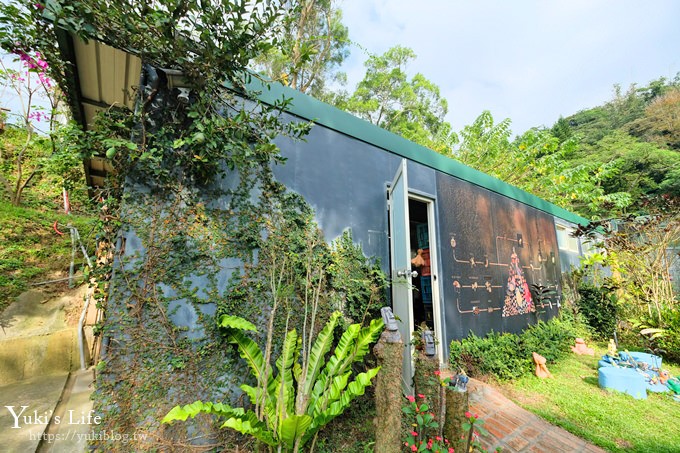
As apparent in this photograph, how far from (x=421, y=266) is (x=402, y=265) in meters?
2.37

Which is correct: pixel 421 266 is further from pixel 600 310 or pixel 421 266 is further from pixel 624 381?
pixel 600 310

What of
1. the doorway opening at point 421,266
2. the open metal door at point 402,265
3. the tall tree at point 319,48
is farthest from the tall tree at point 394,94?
the open metal door at point 402,265

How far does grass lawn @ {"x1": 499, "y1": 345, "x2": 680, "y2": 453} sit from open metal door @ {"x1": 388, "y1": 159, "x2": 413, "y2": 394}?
1812 mm

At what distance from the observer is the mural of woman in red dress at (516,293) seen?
17.6 feet

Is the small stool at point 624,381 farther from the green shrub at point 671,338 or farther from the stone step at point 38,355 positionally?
the stone step at point 38,355

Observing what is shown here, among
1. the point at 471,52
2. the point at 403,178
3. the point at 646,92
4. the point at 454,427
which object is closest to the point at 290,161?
the point at 403,178

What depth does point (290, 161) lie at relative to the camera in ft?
10.1

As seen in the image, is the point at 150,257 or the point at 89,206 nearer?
the point at 150,257

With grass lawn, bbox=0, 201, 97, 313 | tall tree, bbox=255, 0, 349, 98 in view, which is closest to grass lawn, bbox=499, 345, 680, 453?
grass lawn, bbox=0, 201, 97, 313

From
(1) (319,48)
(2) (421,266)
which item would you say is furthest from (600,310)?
(1) (319,48)

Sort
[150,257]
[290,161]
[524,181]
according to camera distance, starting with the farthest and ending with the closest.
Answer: [524,181] < [290,161] < [150,257]

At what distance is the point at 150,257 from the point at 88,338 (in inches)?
120

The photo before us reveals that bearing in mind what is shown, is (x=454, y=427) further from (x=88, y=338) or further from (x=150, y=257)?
(x=88, y=338)

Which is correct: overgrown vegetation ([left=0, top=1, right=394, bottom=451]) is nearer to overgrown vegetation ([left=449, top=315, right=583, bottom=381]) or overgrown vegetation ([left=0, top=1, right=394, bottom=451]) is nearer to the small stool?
overgrown vegetation ([left=449, top=315, right=583, bottom=381])
